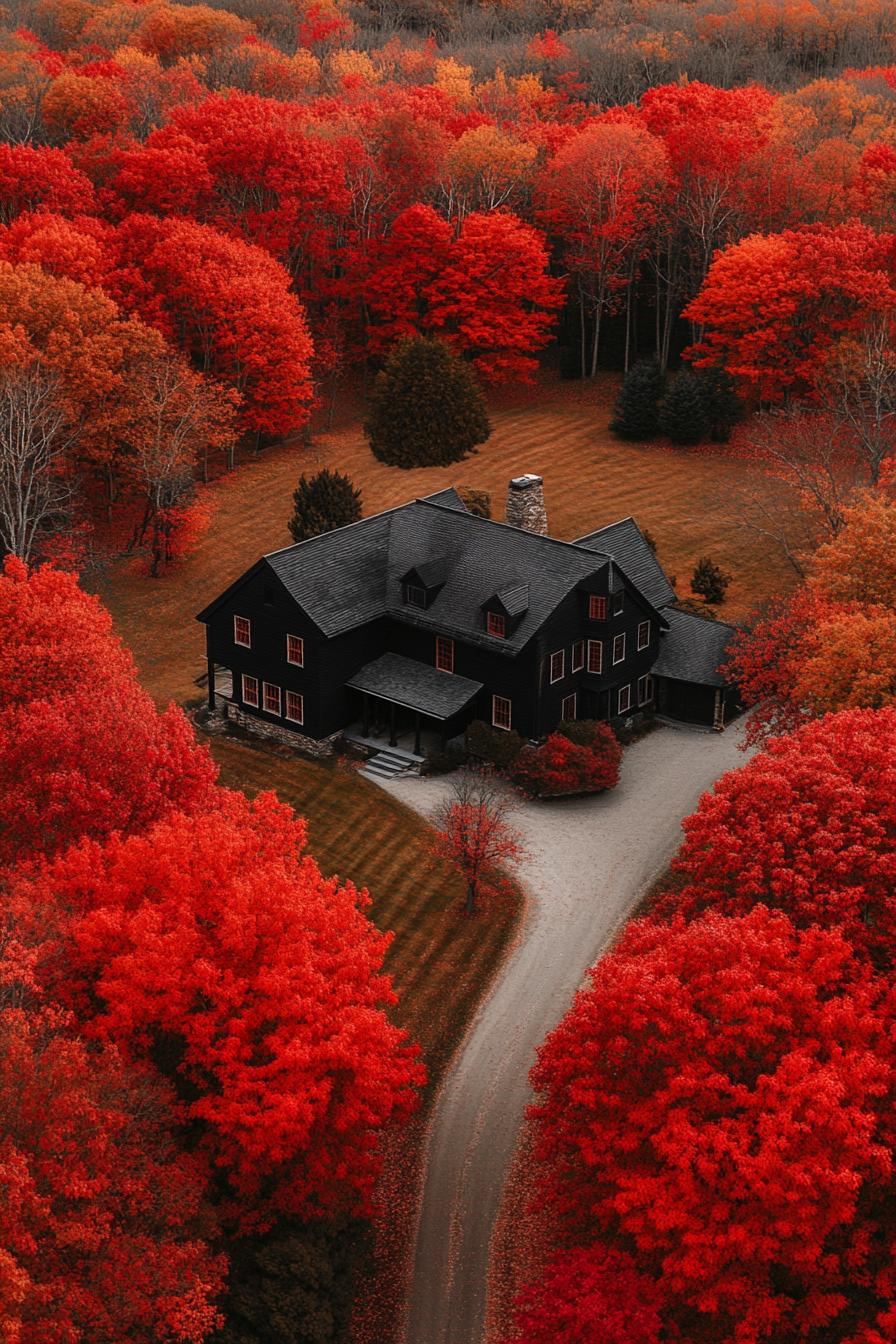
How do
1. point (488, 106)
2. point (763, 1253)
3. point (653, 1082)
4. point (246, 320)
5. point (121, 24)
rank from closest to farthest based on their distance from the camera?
point (763, 1253)
point (653, 1082)
point (246, 320)
point (488, 106)
point (121, 24)

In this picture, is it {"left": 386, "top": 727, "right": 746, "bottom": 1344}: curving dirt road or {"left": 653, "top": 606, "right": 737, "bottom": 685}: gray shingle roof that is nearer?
{"left": 386, "top": 727, "right": 746, "bottom": 1344}: curving dirt road

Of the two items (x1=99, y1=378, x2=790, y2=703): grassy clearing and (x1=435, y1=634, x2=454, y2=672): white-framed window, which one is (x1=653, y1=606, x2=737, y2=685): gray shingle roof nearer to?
(x1=99, y1=378, x2=790, y2=703): grassy clearing

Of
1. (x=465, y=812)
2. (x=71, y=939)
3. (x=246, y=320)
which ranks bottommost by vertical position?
(x=465, y=812)

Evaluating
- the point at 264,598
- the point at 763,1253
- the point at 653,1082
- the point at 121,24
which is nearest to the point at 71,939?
the point at 653,1082

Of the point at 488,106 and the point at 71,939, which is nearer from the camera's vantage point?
the point at 71,939

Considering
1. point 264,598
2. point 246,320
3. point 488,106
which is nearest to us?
point 264,598

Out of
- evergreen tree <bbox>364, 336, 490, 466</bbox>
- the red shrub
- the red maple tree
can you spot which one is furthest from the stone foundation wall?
evergreen tree <bbox>364, 336, 490, 466</bbox>

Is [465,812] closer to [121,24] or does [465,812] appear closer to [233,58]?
[233,58]
